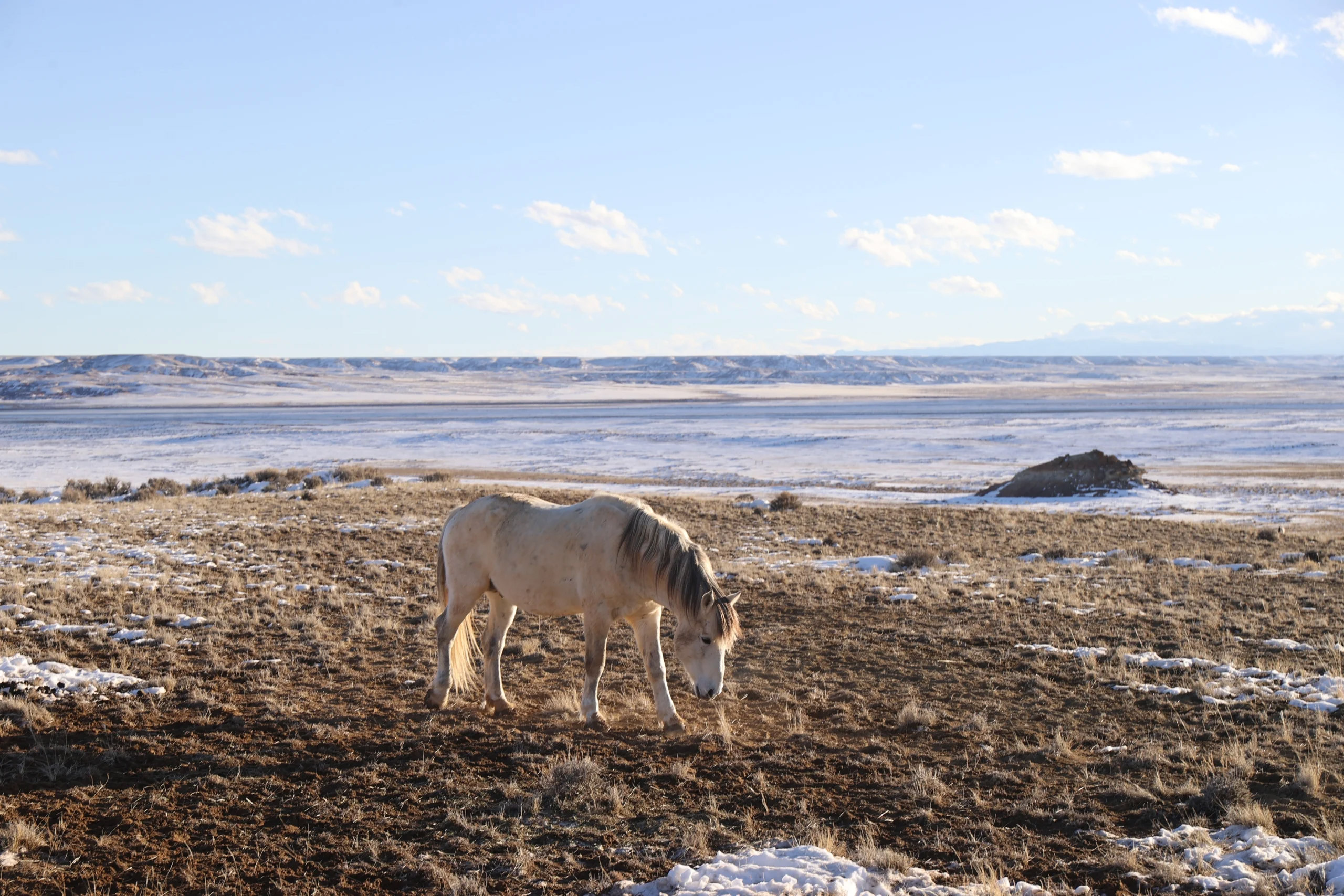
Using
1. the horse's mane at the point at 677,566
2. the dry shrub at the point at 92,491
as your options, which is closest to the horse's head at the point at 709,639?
the horse's mane at the point at 677,566

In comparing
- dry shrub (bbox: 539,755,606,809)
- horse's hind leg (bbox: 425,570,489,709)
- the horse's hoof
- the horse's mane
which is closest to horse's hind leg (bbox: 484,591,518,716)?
the horse's hoof

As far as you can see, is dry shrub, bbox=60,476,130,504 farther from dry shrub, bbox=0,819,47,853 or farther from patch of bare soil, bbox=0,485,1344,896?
dry shrub, bbox=0,819,47,853

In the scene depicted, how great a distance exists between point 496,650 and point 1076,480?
26.7 m

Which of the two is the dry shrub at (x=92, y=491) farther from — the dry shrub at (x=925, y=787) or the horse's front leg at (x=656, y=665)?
the dry shrub at (x=925, y=787)

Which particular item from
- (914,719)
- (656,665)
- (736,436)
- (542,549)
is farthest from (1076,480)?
(736,436)

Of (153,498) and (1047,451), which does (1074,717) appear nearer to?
(153,498)

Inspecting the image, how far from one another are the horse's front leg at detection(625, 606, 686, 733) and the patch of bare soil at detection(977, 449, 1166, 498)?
23887 mm

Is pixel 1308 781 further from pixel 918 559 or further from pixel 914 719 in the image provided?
pixel 918 559

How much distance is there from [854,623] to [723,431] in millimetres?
49689

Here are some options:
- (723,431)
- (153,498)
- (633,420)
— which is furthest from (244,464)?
(633,420)

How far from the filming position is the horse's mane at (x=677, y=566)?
6398mm

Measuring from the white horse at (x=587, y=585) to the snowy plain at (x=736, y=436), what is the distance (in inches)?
863

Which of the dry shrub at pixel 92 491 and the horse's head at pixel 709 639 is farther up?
the horse's head at pixel 709 639

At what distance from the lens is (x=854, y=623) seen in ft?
35.5
